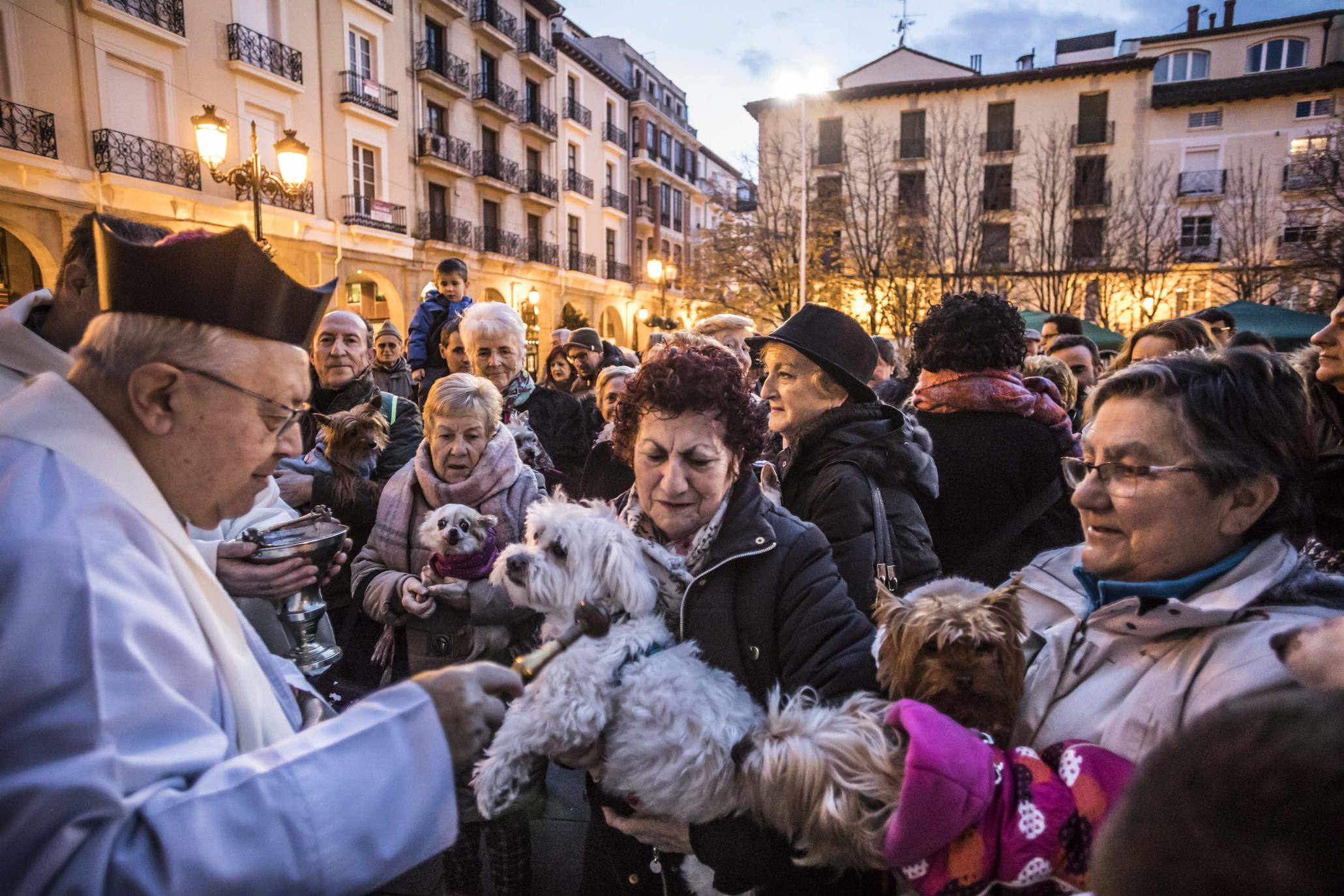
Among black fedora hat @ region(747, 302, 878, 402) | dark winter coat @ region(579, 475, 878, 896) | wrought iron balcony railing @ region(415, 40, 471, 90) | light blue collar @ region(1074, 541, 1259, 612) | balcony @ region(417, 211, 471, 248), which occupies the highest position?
wrought iron balcony railing @ region(415, 40, 471, 90)

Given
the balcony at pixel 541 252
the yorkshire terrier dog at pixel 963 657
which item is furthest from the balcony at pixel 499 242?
the yorkshire terrier dog at pixel 963 657

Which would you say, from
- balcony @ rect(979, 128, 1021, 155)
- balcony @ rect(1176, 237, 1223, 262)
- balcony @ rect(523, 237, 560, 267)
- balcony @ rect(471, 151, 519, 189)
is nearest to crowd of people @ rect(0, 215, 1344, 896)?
balcony @ rect(471, 151, 519, 189)

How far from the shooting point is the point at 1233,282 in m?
21.3

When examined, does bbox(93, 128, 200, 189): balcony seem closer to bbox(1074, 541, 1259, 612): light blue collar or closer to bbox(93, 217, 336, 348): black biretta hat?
bbox(93, 217, 336, 348): black biretta hat

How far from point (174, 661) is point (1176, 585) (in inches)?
78.7

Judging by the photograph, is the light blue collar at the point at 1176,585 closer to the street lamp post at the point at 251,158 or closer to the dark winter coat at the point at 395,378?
the dark winter coat at the point at 395,378

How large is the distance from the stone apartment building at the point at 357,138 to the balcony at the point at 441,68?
0.24 feet

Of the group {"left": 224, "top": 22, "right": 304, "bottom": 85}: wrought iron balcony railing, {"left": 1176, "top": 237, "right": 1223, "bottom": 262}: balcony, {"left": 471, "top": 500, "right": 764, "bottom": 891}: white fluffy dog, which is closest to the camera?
{"left": 471, "top": 500, "right": 764, "bottom": 891}: white fluffy dog

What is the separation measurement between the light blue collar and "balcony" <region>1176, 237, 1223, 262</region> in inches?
1160

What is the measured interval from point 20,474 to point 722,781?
1.57 metres

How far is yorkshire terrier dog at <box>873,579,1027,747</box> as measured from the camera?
68.1 inches

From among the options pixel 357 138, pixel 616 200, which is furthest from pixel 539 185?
pixel 357 138

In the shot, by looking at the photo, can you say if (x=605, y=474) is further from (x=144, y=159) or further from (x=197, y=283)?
(x=144, y=159)

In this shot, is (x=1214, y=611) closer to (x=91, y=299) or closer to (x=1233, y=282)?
(x=91, y=299)
